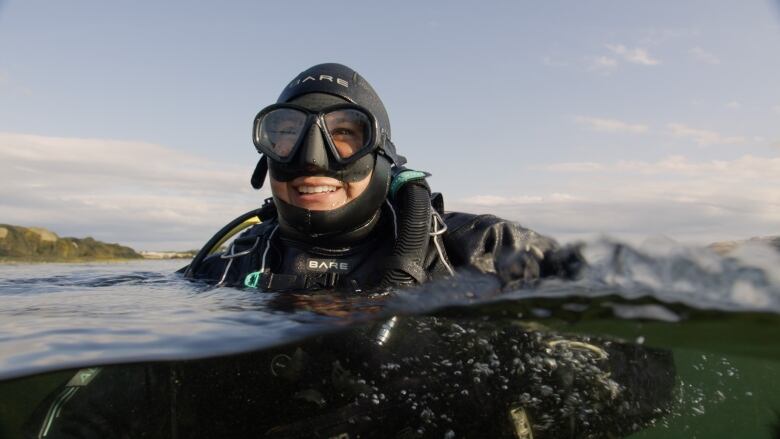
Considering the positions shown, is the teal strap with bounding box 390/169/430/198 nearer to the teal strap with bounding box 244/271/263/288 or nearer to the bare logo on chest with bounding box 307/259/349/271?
the bare logo on chest with bounding box 307/259/349/271

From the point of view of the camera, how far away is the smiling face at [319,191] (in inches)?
158

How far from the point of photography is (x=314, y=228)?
4.05 m

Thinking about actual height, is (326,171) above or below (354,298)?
above

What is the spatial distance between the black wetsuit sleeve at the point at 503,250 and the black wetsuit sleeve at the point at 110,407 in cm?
206

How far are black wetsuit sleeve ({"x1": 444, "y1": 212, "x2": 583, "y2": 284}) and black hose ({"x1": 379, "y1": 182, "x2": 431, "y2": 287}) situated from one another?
0.28m

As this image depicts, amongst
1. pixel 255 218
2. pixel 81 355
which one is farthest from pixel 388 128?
pixel 81 355

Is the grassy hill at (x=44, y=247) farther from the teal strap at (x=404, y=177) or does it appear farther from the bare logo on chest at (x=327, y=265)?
the teal strap at (x=404, y=177)

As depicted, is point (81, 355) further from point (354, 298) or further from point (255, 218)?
point (255, 218)

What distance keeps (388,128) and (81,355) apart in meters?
2.78

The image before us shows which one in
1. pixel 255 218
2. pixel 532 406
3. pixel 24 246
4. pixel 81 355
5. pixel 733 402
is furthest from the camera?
pixel 24 246

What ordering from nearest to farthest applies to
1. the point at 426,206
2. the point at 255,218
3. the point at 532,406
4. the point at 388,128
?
the point at 532,406 → the point at 426,206 → the point at 388,128 → the point at 255,218

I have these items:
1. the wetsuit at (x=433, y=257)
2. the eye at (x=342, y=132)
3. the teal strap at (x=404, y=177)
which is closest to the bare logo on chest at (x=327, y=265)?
the wetsuit at (x=433, y=257)

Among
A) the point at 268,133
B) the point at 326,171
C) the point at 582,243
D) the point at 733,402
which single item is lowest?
the point at 733,402

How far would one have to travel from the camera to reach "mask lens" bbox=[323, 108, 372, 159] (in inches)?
162
